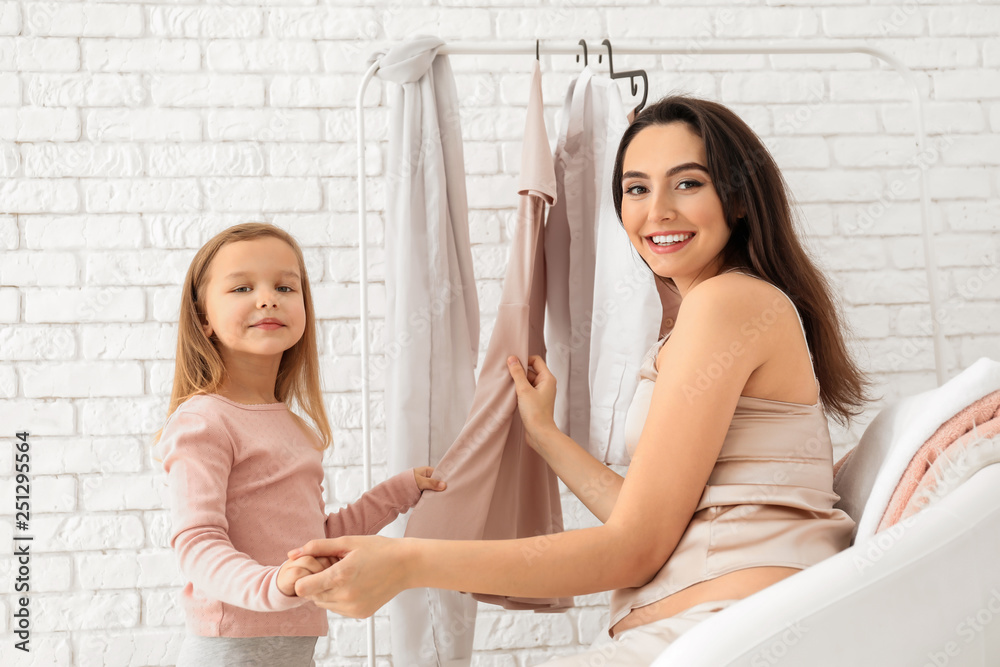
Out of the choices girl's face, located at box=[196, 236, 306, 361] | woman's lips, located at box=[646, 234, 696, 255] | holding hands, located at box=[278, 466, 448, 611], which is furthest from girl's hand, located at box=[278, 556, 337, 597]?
woman's lips, located at box=[646, 234, 696, 255]

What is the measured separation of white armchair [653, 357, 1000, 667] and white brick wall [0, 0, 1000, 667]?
1.23 m

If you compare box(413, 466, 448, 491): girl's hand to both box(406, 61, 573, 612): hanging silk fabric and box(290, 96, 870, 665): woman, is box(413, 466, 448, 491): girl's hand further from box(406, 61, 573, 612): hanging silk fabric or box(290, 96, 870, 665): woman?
box(290, 96, 870, 665): woman

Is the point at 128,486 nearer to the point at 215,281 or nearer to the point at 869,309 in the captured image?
the point at 215,281

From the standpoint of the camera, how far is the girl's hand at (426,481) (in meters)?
1.31

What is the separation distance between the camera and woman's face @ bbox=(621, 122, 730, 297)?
1.17 metres

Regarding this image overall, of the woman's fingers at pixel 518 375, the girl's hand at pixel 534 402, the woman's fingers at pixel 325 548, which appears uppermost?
the woman's fingers at pixel 518 375

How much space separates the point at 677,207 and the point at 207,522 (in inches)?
33.0

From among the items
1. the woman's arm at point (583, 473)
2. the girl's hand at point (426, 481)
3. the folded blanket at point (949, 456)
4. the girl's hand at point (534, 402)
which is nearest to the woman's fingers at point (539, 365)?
the girl's hand at point (534, 402)

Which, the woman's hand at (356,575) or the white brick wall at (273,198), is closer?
the woman's hand at (356,575)

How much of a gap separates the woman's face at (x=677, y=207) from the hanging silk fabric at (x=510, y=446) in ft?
0.86

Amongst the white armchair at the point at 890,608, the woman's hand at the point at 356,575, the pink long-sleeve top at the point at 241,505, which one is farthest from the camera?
the pink long-sleeve top at the point at 241,505

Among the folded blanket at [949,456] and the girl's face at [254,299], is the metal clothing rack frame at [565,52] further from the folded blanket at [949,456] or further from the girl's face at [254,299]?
the folded blanket at [949,456]

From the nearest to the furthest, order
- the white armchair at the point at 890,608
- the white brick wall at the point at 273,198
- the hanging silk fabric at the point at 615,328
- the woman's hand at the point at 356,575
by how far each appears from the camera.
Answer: the white armchair at the point at 890,608
the woman's hand at the point at 356,575
the hanging silk fabric at the point at 615,328
the white brick wall at the point at 273,198

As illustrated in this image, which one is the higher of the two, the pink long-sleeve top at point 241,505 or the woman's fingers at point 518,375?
the woman's fingers at point 518,375
